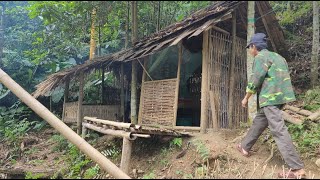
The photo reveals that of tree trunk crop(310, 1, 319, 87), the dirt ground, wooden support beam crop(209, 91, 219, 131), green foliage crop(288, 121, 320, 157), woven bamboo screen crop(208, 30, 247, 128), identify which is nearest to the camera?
the dirt ground

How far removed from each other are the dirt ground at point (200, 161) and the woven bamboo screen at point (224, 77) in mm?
555

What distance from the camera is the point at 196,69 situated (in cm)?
979

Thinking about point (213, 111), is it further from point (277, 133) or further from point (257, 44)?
point (277, 133)

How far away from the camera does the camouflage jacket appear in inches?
183

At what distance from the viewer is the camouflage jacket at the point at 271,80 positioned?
4656 millimetres

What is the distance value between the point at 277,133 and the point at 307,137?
1708mm

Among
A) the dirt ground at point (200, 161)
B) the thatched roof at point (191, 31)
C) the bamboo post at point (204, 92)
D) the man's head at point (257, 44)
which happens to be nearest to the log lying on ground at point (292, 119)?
the dirt ground at point (200, 161)

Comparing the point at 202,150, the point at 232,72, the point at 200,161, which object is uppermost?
the point at 232,72

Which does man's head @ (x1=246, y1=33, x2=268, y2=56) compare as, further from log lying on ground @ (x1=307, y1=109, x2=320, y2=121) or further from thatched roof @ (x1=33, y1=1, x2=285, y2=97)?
log lying on ground @ (x1=307, y1=109, x2=320, y2=121)

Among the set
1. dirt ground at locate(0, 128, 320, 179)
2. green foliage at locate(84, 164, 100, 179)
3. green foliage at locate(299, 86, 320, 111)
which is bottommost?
green foliage at locate(84, 164, 100, 179)

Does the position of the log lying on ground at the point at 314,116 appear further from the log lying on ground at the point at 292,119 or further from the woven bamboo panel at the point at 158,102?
the woven bamboo panel at the point at 158,102

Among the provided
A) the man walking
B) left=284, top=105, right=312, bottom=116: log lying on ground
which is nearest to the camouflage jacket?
the man walking

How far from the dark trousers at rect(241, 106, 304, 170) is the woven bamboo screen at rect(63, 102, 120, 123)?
5707 mm

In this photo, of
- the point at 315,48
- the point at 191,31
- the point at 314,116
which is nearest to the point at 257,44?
the point at 191,31
